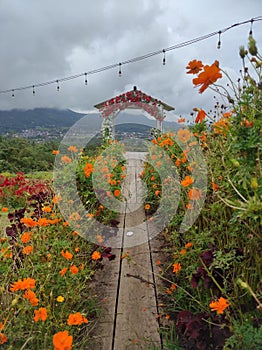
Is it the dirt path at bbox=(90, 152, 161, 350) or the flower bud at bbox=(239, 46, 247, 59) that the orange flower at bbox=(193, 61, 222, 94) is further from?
the dirt path at bbox=(90, 152, 161, 350)

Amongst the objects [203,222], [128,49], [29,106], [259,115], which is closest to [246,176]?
[259,115]

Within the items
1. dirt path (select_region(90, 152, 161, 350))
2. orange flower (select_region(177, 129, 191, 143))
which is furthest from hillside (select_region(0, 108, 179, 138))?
dirt path (select_region(90, 152, 161, 350))

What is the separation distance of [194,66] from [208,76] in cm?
10

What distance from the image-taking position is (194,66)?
90cm

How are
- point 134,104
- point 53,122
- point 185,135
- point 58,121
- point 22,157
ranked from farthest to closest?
1. point 53,122
2. point 58,121
3. point 22,157
4. point 134,104
5. point 185,135

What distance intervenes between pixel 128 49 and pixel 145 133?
3800mm

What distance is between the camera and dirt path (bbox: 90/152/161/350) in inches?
47.1

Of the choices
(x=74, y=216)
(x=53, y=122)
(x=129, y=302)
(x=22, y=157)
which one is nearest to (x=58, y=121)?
(x=53, y=122)

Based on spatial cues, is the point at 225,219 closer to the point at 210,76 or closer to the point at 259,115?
the point at 259,115

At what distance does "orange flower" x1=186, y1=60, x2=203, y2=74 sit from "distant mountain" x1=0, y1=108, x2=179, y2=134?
1844 mm

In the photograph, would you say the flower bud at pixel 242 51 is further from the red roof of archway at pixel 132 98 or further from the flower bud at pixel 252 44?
the red roof of archway at pixel 132 98

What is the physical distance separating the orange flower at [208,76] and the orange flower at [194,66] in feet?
0.22

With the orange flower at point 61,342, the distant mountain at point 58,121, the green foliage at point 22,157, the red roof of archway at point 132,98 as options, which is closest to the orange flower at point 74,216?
the orange flower at point 61,342

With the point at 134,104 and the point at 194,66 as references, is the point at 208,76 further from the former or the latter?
the point at 134,104
